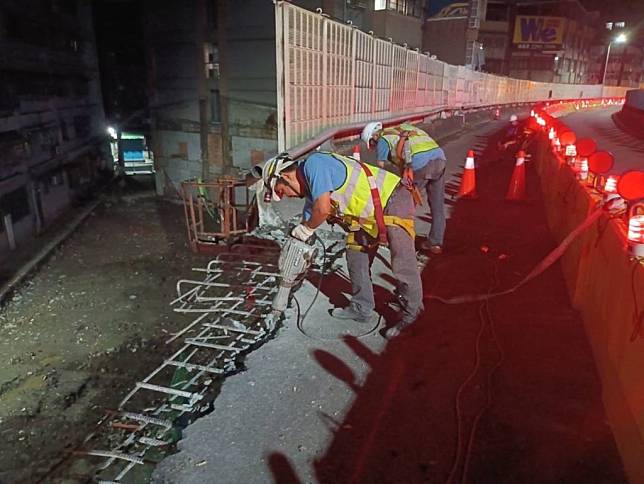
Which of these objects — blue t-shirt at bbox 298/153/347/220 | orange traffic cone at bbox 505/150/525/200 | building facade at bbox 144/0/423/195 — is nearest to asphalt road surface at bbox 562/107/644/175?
orange traffic cone at bbox 505/150/525/200

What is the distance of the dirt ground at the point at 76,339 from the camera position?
401 cm

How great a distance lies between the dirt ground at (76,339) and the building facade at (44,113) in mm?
1568

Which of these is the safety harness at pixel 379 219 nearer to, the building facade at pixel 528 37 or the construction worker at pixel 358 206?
the construction worker at pixel 358 206

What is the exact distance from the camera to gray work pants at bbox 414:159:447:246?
5562 mm

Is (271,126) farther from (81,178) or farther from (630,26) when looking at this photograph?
(630,26)

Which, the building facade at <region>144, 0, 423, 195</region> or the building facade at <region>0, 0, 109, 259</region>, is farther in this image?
the building facade at <region>144, 0, 423, 195</region>

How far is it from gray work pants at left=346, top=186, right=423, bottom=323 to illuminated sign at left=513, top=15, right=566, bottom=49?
204 ft

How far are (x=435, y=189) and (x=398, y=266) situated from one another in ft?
7.38

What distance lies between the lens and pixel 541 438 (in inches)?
110

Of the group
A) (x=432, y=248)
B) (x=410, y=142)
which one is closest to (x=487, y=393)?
(x=432, y=248)

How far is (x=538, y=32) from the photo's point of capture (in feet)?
186

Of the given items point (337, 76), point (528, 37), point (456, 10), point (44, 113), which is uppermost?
point (528, 37)

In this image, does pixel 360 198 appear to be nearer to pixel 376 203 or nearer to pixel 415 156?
pixel 376 203

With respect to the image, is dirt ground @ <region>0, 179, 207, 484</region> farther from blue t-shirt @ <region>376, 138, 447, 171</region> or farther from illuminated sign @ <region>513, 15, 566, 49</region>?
illuminated sign @ <region>513, 15, 566, 49</region>
